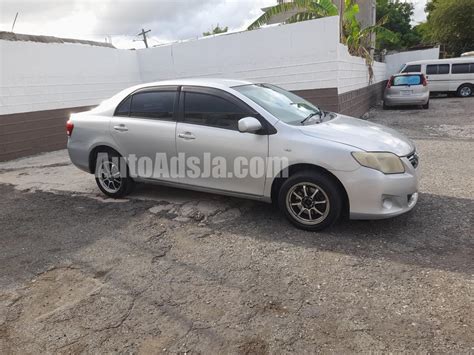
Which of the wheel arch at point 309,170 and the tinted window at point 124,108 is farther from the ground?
the tinted window at point 124,108

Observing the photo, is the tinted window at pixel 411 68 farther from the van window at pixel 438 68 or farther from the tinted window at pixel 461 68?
the tinted window at pixel 461 68

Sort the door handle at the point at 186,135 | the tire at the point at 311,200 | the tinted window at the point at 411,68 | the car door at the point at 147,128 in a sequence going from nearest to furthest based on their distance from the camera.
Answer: the tire at the point at 311,200 < the door handle at the point at 186,135 < the car door at the point at 147,128 < the tinted window at the point at 411,68

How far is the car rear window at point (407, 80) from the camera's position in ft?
47.3

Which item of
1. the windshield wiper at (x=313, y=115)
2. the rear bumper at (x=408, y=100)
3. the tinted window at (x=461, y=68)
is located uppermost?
the tinted window at (x=461, y=68)

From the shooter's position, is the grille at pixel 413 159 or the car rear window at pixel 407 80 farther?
the car rear window at pixel 407 80

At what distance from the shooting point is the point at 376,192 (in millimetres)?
3842

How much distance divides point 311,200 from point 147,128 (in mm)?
2288

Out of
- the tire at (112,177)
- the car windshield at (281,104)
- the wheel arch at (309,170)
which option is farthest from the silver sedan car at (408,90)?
the tire at (112,177)

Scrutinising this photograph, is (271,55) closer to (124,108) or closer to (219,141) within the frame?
(124,108)

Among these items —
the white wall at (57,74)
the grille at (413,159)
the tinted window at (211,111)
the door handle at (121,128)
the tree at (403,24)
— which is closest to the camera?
the grille at (413,159)

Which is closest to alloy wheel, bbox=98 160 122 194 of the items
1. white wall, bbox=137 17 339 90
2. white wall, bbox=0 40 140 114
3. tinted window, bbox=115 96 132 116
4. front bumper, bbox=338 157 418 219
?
tinted window, bbox=115 96 132 116

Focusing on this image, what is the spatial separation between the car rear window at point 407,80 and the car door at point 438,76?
4795 mm

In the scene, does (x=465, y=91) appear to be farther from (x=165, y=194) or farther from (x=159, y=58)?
(x=165, y=194)

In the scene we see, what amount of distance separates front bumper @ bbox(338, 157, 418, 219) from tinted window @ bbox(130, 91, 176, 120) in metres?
2.31
